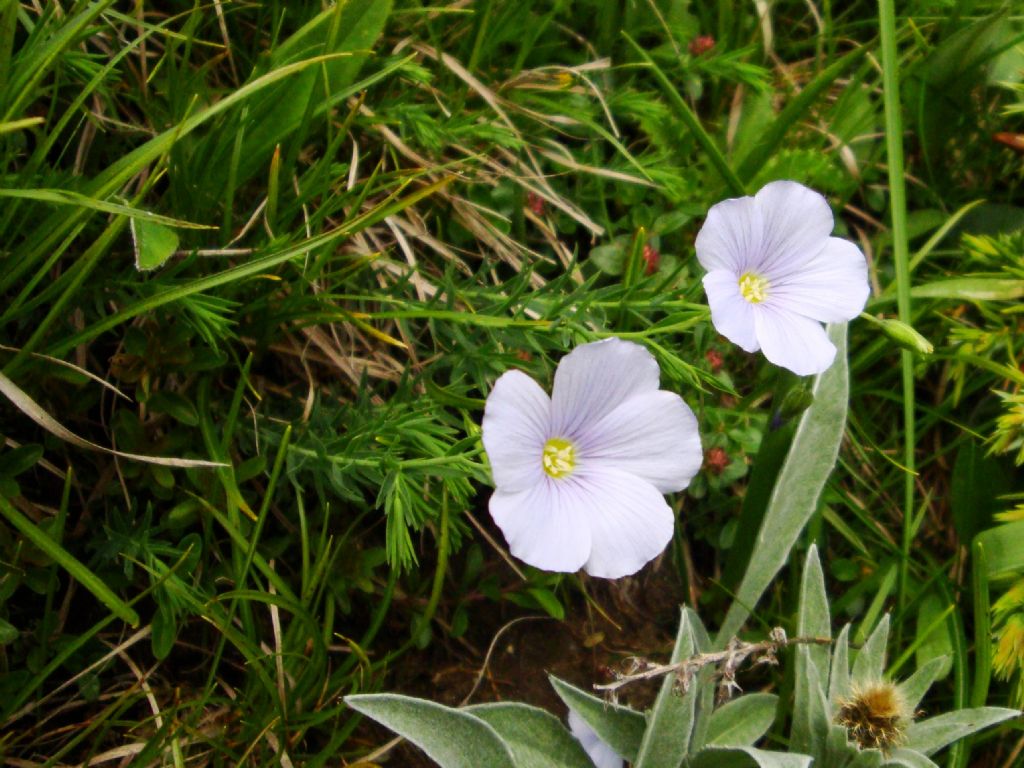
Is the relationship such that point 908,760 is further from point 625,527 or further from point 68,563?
point 68,563

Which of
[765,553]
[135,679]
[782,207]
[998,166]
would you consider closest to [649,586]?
[765,553]

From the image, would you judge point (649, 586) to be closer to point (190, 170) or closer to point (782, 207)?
point (782, 207)

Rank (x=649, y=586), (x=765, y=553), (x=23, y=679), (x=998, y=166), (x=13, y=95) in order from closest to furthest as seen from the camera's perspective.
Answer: (x=13, y=95) → (x=23, y=679) → (x=765, y=553) → (x=649, y=586) → (x=998, y=166)

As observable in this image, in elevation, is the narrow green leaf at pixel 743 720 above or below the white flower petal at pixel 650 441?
below

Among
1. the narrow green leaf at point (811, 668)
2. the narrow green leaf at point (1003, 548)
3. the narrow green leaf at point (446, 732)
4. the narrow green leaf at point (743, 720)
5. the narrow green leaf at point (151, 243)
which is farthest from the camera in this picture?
the narrow green leaf at point (1003, 548)

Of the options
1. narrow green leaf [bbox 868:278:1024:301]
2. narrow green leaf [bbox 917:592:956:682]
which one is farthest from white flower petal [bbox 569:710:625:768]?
narrow green leaf [bbox 868:278:1024:301]

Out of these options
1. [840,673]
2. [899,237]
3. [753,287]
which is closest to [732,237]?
[753,287]

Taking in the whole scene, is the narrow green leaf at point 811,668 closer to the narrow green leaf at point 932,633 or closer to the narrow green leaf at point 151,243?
the narrow green leaf at point 932,633

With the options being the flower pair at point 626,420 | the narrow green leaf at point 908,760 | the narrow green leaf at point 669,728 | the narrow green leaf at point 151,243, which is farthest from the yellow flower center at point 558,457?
the narrow green leaf at point 908,760
